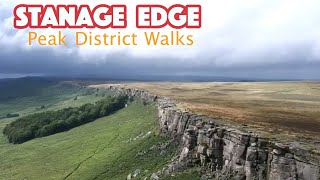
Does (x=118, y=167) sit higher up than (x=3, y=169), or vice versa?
(x=118, y=167)

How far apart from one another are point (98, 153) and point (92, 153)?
13.4ft

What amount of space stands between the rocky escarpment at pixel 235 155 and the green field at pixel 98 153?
593 cm

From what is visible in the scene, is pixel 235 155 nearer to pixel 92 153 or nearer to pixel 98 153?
pixel 98 153

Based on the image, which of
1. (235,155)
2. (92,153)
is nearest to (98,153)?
(92,153)

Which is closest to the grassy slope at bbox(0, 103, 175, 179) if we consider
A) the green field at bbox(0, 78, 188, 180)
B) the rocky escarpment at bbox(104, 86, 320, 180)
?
the green field at bbox(0, 78, 188, 180)

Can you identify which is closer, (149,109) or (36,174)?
(36,174)

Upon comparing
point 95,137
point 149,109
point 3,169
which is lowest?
point 3,169

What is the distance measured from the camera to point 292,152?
180 feet

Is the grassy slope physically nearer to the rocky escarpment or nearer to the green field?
the green field

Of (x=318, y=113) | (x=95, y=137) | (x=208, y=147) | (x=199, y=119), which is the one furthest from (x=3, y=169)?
(x=318, y=113)

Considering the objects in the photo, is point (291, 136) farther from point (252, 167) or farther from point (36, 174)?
point (36, 174)

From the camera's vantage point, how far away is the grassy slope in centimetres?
10529

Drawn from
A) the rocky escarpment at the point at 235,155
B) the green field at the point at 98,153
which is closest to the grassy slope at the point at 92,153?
the green field at the point at 98,153

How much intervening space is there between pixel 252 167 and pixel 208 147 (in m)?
13.2
